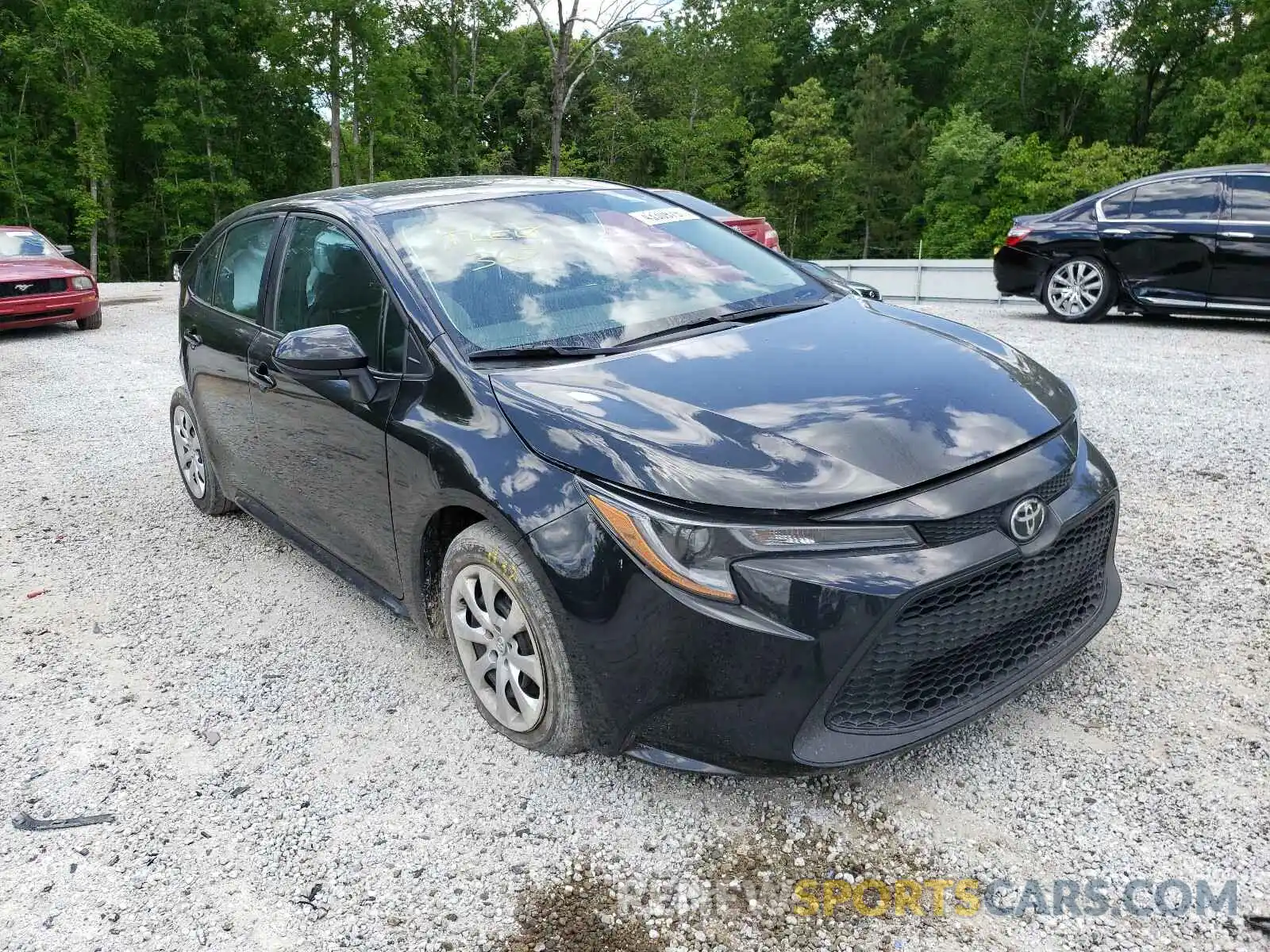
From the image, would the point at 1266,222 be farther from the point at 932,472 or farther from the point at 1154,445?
the point at 932,472

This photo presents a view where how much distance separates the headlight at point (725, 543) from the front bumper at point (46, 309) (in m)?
12.0

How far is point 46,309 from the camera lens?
11539 mm

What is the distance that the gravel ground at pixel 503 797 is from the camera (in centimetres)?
213

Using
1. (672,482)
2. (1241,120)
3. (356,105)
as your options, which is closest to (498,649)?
(672,482)

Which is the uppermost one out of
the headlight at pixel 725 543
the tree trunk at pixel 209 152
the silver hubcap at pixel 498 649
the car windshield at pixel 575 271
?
the tree trunk at pixel 209 152

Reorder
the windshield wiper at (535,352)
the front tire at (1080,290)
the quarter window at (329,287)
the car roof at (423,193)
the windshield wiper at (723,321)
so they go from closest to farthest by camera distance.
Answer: the windshield wiper at (535,352), the windshield wiper at (723,321), the quarter window at (329,287), the car roof at (423,193), the front tire at (1080,290)

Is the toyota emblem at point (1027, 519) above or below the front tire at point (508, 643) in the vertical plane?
above

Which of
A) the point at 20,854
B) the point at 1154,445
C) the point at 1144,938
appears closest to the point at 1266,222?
the point at 1154,445

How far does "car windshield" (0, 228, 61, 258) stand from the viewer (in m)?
11.7

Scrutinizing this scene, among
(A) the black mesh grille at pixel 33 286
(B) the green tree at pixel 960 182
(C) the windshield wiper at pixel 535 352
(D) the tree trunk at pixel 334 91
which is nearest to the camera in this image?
(C) the windshield wiper at pixel 535 352

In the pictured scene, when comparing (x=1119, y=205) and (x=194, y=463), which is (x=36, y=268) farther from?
(x=1119, y=205)

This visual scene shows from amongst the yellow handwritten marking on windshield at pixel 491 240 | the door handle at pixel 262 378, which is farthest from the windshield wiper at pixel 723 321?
the door handle at pixel 262 378

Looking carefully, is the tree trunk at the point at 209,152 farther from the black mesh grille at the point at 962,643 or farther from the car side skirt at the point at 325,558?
the black mesh grille at the point at 962,643

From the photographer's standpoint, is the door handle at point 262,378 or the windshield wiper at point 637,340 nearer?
the windshield wiper at point 637,340
